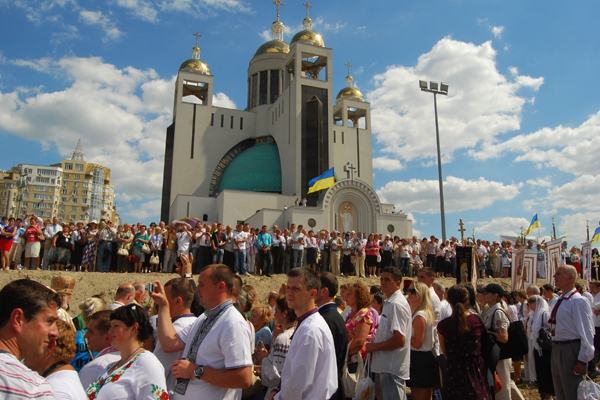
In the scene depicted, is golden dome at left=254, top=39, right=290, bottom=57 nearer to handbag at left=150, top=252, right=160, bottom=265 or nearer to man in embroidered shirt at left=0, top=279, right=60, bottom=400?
handbag at left=150, top=252, right=160, bottom=265

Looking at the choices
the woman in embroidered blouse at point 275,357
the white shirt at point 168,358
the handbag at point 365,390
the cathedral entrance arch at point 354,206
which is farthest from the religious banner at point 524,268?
the cathedral entrance arch at point 354,206

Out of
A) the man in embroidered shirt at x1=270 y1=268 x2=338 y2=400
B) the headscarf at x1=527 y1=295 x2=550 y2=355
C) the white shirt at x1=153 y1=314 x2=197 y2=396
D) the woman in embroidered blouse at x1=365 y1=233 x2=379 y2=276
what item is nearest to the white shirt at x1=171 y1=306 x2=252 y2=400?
the man in embroidered shirt at x1=270 y1=268 x2=338 y2=400

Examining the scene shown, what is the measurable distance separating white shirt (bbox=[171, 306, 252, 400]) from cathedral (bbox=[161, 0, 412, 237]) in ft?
76.0

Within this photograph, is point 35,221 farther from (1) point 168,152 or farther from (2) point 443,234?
(1) point 168,152

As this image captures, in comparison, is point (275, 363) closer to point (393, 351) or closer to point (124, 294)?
point (393, 351)

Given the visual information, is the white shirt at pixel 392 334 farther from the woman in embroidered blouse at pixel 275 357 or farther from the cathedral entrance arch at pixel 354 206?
the cathedral entrance arch at pixel 354 206

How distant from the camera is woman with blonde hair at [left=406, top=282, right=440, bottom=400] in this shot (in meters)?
4.80

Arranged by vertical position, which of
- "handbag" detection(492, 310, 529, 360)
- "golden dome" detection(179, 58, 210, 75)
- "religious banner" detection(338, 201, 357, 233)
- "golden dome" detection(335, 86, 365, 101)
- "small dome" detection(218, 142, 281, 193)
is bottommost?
"handbag" detection(492, 310, 529, 360)

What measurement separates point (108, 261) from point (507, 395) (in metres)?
11.7

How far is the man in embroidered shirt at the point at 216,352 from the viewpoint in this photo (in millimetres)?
3004

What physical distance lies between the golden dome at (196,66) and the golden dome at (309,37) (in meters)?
7.89

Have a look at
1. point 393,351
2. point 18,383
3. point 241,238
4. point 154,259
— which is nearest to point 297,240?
point 241,238

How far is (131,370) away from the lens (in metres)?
2.73

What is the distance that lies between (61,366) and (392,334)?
2.98 m
